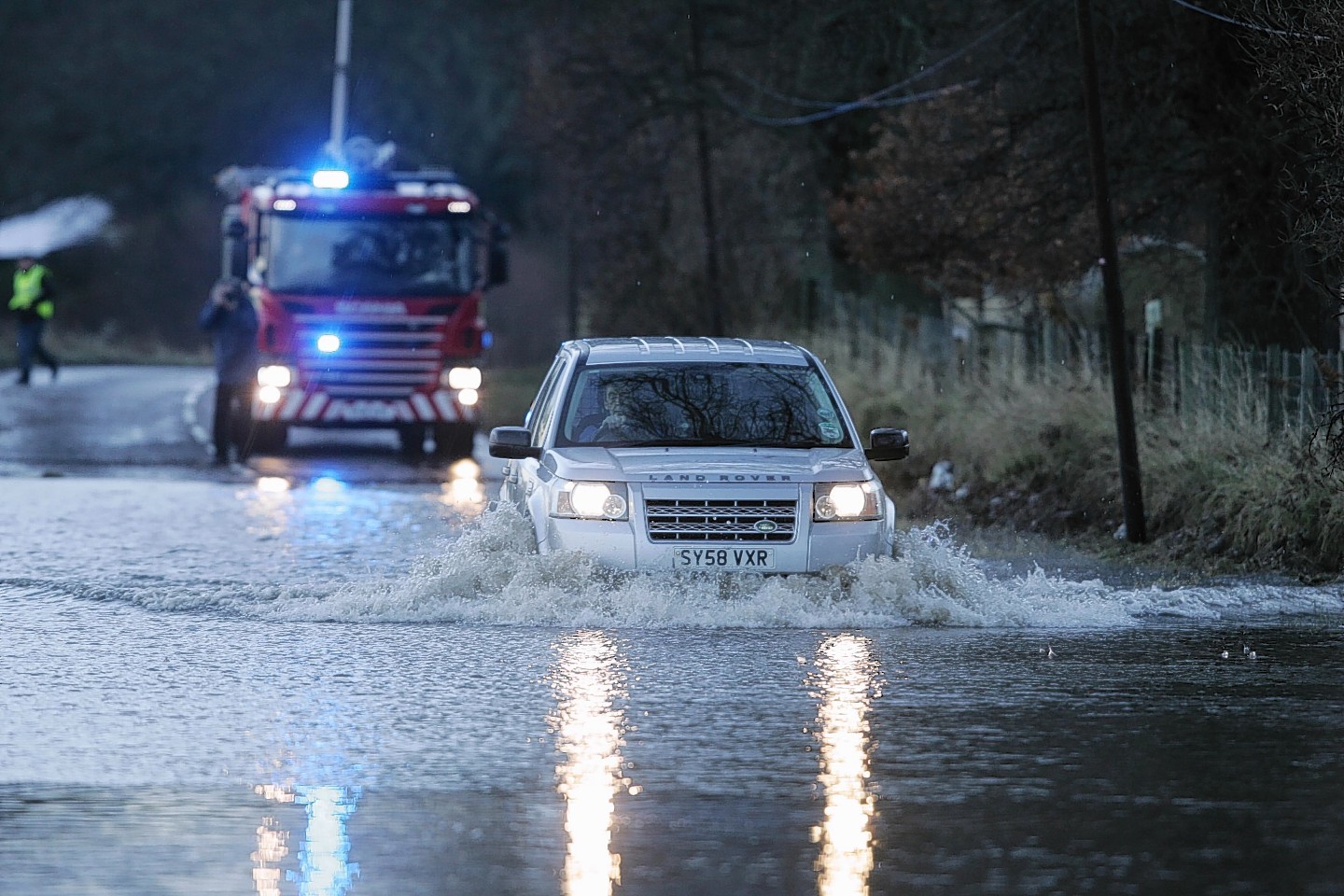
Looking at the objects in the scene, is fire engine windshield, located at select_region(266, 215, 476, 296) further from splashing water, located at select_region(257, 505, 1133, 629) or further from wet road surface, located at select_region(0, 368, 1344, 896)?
splashing water, located at select_region(257, 505, 1133, 629)

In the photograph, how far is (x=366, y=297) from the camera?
27.0m

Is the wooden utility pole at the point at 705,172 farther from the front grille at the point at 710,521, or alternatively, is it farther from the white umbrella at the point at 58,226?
the white umbrella at the point at 58,226

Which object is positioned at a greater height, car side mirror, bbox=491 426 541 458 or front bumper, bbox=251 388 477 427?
front bumper, bbox=251 388 477 427

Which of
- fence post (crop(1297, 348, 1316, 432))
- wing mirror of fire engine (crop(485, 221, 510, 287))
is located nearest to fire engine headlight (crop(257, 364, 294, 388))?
wing mirror of fire engine (crop(485, 221, 510, 287))

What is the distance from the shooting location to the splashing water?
12.7m

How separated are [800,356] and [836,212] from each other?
1842cm

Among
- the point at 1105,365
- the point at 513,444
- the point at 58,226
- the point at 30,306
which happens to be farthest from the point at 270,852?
the point at 58,226

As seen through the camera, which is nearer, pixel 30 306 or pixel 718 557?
pixel 718 557

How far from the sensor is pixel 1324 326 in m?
22.0

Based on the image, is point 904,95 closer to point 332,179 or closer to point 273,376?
point 332,179

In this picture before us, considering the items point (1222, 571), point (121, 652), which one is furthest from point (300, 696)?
point (1222, 571)

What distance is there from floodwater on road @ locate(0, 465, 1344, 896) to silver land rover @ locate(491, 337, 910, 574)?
22 cm

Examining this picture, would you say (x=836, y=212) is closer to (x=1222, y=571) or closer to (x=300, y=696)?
(x=1222, y=571)

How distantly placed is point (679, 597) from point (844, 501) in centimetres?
104
